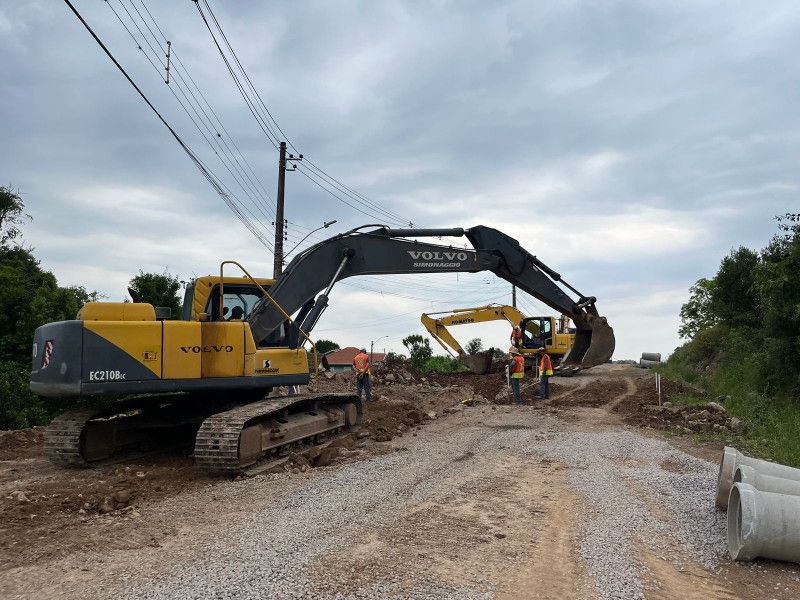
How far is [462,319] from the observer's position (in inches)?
1193

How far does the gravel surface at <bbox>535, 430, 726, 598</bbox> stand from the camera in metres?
5.02

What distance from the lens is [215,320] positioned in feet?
31.5

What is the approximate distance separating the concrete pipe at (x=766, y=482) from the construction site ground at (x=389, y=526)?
0.56 meters

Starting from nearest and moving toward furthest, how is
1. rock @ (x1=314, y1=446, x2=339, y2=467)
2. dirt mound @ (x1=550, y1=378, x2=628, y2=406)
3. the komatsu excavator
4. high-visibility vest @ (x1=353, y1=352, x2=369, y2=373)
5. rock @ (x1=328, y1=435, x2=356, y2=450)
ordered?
the komatsu excavator < rock @ (x1=314, y1=446, x2=339, y2=467) < rock @ (x1=328, y1=435, x2=356, y2=450) < high-visibility vest @ (x1=353, y1=352, x2=369, y2=373) < dirt mound @ (x1=550, y1=378, x2=628, y2=406)

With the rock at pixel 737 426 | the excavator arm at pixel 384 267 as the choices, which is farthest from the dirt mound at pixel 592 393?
the rock at pixel 737 426

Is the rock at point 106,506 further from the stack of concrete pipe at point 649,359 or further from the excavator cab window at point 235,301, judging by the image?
the stack of concrete pipe at point 649,359

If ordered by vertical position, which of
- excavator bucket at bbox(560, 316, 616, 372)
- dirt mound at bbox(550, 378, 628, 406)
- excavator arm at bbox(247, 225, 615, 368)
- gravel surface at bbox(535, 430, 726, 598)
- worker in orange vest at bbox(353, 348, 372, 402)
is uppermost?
excavator arm at bbox(247, 225, 615, 368)

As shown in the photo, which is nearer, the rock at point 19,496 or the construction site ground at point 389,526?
the construction site ground at point 389,526

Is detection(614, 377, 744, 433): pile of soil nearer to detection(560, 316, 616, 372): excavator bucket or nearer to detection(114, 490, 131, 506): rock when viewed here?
detection(560, 316, 616, 372): excavator bucket

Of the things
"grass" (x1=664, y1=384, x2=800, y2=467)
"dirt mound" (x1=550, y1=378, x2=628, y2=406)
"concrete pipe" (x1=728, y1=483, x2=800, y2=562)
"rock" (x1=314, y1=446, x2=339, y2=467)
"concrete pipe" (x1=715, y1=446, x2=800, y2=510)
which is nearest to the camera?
"concrete pipe" (x1=728, y1=483, x2=800, y2=562)

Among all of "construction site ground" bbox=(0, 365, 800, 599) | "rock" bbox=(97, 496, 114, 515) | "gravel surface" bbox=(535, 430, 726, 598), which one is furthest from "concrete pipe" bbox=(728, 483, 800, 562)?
"rock" bbox=(97, 496, 114, 515)

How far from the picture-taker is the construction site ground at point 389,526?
4.53 meters

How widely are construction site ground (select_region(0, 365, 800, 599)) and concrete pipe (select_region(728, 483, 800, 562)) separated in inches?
5.2

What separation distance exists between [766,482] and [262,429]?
586 centimetres
